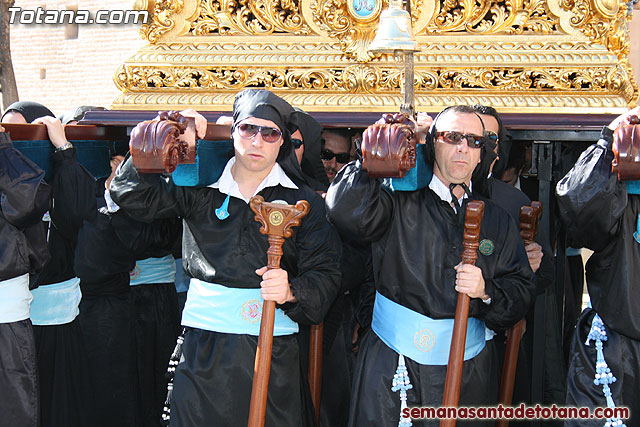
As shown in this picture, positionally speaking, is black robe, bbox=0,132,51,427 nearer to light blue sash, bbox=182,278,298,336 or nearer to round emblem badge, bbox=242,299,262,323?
light blue sash, bbox=182,278,298,336

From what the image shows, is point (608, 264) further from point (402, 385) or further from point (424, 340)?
point (402, 385)

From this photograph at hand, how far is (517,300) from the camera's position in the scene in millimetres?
2867

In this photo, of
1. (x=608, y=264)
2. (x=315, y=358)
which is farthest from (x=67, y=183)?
(x=608, y=264)

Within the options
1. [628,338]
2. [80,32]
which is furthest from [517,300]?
[80,32]

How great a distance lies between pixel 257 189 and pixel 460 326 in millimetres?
930

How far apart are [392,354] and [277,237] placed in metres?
0.60

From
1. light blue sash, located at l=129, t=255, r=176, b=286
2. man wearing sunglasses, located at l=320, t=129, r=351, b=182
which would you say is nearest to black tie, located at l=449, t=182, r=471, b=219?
man wearing sunglasses, located at l=320, t=129, r=351, b=182

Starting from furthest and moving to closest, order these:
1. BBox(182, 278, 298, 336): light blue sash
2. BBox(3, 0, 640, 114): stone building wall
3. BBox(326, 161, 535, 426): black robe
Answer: BBox(3, 0, 640, 114): stone building wall → BBox(182, 278, 298, 336): light blue sash → BBox(326, 161, 535, 426): black robe

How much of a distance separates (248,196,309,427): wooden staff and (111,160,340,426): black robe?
133 mm

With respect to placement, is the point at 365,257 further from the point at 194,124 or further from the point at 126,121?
the point at 126,121

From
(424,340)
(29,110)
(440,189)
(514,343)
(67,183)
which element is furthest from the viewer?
(29,110)

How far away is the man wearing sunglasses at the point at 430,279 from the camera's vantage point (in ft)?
9.28

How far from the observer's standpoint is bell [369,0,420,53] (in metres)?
3.42

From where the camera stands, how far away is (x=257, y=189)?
3.06 m
